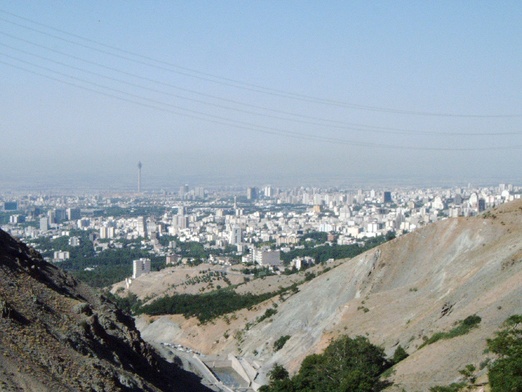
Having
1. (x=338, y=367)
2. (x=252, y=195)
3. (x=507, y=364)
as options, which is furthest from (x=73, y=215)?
(x=507, y=364)

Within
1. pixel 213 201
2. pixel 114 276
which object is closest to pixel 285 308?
pixel 114 276

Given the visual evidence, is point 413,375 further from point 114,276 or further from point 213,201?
point 213,201

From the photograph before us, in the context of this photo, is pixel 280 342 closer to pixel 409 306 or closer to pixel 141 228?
pixel 409 306

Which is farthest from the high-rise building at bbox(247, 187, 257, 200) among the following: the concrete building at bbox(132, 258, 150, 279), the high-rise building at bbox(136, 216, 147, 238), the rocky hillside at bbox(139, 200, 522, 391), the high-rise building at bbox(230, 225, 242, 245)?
the rocky hillside at bbox(139, 200, 522, 391)

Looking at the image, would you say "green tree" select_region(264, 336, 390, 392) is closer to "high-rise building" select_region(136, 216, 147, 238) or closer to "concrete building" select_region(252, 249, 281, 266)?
"concrete building" select_region(252, 249, 281, 266)

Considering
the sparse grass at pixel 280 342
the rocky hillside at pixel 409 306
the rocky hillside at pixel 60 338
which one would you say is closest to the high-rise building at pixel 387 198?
the rocky hillside at pixel 409 306

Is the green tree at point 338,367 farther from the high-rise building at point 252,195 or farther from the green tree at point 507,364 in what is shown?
the high-rise building at point 252,195
